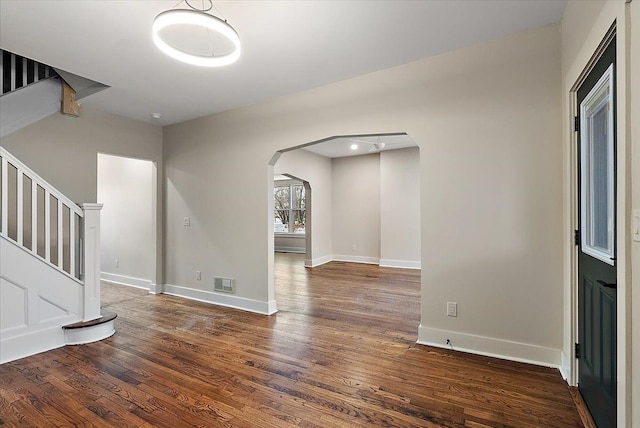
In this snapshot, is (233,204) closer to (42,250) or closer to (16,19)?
(42,250)

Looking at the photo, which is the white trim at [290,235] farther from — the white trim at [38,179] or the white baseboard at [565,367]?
the white baseboard at [565,367]

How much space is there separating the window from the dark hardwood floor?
590 centimetres

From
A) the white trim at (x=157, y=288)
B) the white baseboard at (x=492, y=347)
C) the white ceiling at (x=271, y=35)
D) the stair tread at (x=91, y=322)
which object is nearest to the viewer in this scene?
the white ceiling at (x=271, y=35)

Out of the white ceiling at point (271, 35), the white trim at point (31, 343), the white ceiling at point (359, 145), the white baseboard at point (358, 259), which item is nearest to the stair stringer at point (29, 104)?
the white ceiling at point (271, 35)

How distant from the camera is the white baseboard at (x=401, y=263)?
6.68m

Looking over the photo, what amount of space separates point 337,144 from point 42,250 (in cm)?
488

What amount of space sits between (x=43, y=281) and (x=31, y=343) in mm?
553

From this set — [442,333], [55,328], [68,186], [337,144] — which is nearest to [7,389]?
[55,328]

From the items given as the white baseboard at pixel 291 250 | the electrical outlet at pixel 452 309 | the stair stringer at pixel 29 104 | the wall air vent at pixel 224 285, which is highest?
the stair stringer at pixel 29 104

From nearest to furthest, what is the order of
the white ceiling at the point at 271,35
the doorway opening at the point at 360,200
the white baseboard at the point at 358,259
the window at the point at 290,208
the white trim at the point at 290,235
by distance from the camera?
the white ceiling at the point at 271,35 → the doorway opening at the point at 360,200 → the white baseboard at the point at 358,259 → the white trim at the point at 290,235 → the window at the point at 290,208

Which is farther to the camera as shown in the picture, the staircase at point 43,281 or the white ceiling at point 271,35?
the staircase at point 43,281

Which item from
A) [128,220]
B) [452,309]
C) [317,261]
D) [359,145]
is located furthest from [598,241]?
[128,220]

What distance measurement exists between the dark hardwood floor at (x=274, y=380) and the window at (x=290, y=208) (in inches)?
232

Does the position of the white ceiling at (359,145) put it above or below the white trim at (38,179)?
above
